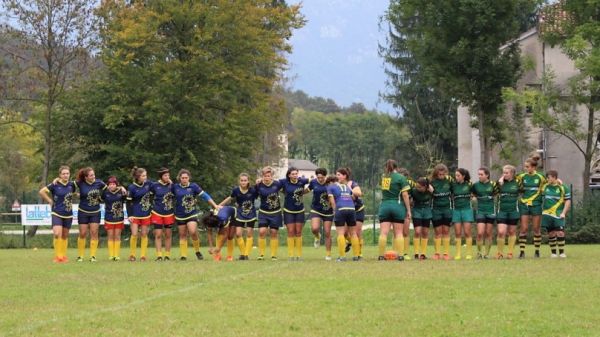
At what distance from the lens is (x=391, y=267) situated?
1672cm

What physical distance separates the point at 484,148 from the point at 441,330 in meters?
36.2

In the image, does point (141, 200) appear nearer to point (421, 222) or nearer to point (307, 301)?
point (421, 222)

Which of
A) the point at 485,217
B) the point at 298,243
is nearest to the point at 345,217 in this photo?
the point at 298,243

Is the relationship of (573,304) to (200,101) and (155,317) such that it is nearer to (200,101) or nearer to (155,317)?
(155,317)

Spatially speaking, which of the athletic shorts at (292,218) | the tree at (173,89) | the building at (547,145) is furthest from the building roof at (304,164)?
the athletic shorts at (292,218)

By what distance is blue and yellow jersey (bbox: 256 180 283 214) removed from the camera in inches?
795

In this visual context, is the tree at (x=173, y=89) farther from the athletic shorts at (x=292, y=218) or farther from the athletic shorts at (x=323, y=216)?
the athletic shorts at (x=292, y=218)

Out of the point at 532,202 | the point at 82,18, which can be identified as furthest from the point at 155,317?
the point at 82,18

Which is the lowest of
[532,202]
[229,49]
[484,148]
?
[532,202]

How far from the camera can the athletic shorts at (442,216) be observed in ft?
65.2

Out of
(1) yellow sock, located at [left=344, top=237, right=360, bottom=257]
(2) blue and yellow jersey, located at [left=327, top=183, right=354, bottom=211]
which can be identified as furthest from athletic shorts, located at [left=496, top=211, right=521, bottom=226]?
(2) blue and yellow jersey, located at [left=327, top=183, right=354, bottom=211]

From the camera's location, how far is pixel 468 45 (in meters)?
39.2

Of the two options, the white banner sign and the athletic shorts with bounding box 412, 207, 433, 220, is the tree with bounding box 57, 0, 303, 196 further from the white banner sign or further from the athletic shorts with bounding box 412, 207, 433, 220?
the athletic shorts with bounding box 412, 207, 433, 220

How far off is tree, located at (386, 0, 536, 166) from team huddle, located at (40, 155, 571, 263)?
1955 cm
